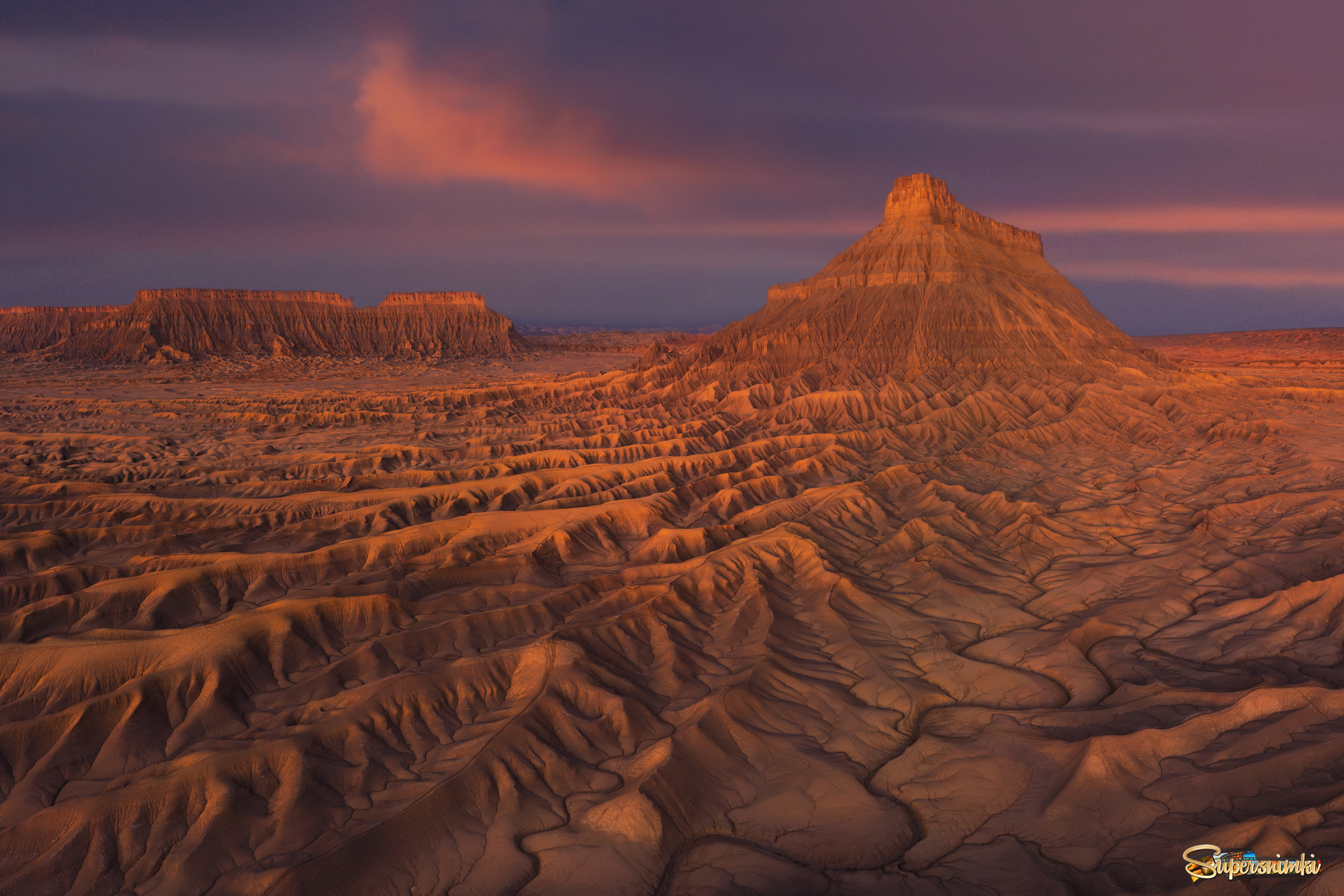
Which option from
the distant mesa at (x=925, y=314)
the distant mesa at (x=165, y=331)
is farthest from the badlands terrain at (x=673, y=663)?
the distant mesa at (x=165, y=331)

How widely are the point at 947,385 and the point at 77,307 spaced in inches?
9124

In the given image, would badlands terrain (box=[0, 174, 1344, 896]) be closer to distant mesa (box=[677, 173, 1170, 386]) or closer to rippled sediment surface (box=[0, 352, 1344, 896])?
rippled sediment surface (box=[0, 352, 1344, 896])

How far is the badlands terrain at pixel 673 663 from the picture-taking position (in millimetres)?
17094

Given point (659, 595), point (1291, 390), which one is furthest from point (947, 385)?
point (659, 595)

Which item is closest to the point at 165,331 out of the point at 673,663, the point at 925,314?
the point at 925,314

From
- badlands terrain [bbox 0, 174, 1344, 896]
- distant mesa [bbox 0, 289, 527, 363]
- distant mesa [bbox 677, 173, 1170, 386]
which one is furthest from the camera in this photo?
distant mesa [bbox 0, 289, 527, 363]

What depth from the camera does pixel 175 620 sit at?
3019cm

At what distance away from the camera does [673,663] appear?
26.7m

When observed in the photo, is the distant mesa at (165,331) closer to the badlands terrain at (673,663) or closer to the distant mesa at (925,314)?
the distant mesa at (925,314)

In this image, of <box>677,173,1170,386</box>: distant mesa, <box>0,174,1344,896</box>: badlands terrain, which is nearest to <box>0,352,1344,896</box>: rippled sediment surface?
<box>0,174,1344,896</box>: badlands terrain

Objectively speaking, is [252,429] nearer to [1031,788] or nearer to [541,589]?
[541,589]

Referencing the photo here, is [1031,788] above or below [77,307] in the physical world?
below

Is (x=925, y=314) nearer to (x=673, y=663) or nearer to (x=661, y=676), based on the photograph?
(x=673, y=663)

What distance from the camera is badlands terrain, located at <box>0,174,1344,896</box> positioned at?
17.1 meters
